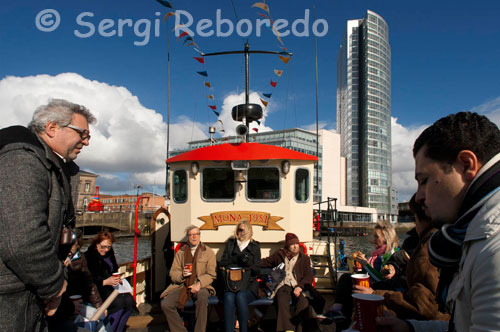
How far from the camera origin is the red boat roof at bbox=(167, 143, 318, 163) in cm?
604

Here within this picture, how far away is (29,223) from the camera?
5.21 feet

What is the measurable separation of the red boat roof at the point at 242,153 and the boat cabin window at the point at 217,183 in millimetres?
350

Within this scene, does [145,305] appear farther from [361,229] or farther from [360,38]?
[360,38]

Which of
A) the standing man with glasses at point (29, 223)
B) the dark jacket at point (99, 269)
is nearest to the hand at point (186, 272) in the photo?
the dark jacket at point (99, 269)

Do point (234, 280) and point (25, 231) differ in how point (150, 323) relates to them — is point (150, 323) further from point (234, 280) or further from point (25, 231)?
point (25, 231)

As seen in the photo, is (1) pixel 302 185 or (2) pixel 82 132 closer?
(2) pixel 82 132

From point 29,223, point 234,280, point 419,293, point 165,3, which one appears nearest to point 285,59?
point 165,3

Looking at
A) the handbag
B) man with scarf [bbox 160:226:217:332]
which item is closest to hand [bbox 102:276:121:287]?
man with scarf [bbox 160:226:217:332]

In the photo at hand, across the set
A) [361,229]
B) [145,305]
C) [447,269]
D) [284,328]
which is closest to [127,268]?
[145,305]

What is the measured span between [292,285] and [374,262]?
120cm

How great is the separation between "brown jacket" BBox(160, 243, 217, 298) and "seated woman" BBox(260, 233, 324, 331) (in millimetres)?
812

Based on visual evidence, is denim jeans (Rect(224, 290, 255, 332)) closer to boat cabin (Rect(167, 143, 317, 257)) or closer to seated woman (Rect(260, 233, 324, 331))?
seated woman (Rect(260, 233, 324, 331))

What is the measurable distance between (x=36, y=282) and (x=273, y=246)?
16.2ft

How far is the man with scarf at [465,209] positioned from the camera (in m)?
0.85
